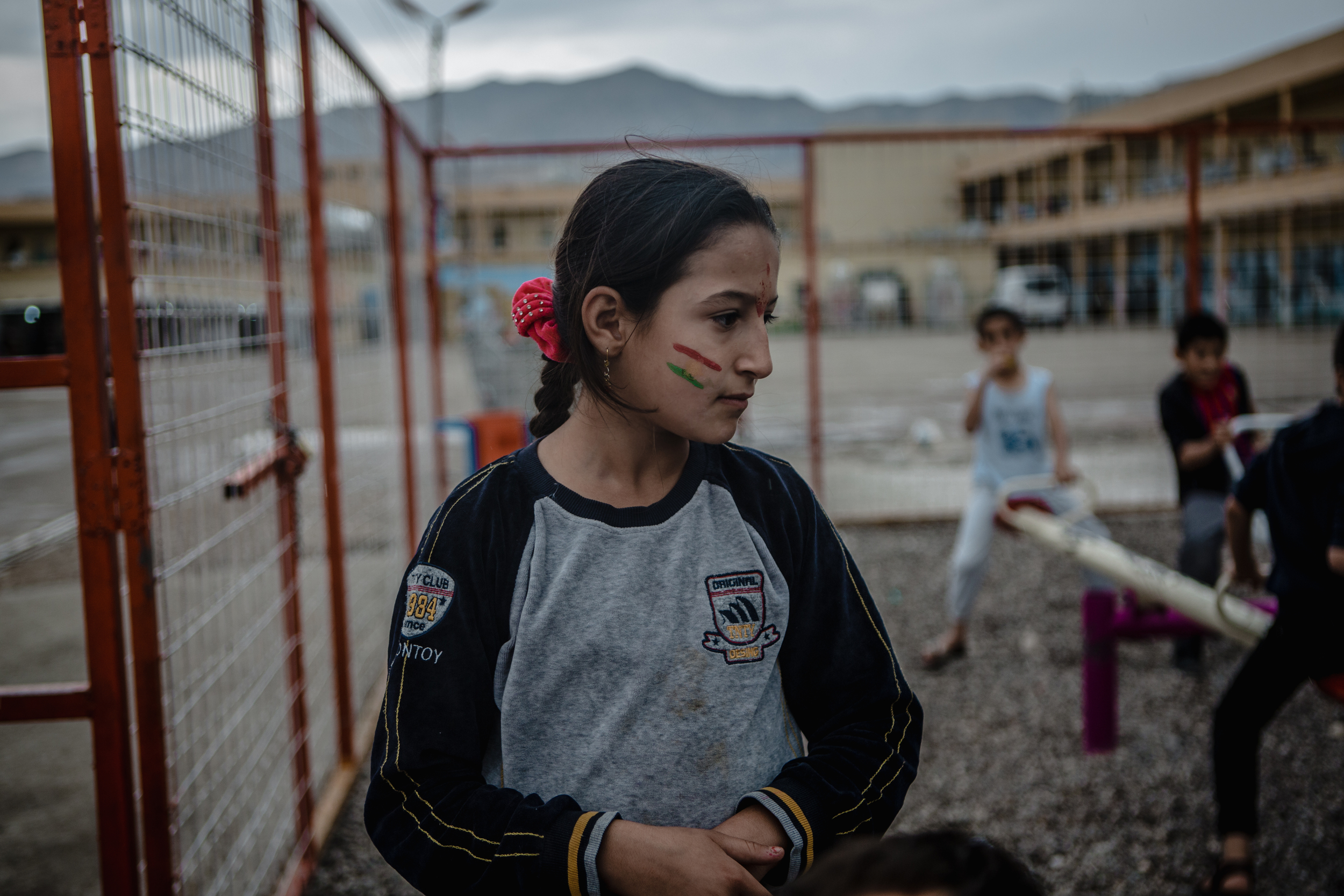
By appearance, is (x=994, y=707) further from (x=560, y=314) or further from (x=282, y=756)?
(x=560, y=314)

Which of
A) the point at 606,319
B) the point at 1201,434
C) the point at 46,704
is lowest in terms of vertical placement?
the point at 46,704

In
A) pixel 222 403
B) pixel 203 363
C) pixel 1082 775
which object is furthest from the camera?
pixel 1082 775

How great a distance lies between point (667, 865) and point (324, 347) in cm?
246

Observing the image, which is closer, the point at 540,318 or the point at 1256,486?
the point at 540,318

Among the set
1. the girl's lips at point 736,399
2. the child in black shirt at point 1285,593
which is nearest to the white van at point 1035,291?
the child in black shirt at point 1285,593

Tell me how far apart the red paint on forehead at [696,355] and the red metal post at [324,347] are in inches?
85.9

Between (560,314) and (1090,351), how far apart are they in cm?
829

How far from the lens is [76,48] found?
1683 millimetres

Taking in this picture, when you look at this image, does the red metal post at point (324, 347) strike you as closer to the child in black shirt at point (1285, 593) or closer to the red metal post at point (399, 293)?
the red metal post at point (399, 293)

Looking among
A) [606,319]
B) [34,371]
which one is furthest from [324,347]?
[606,319]

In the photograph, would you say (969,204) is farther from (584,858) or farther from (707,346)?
(584,858)

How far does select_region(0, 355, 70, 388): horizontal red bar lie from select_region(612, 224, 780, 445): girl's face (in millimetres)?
1107

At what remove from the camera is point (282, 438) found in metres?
2.63

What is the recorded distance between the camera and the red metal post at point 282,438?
261cm
